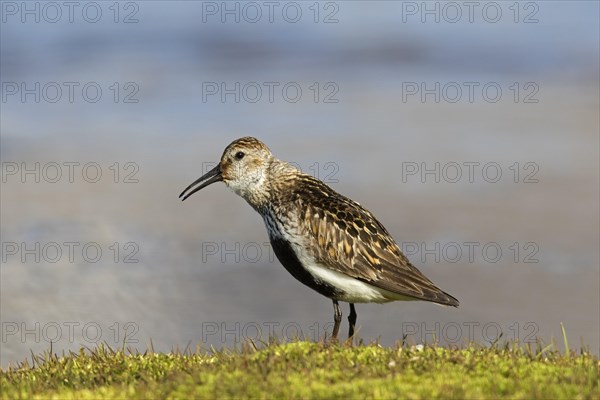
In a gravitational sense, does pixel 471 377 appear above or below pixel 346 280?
below

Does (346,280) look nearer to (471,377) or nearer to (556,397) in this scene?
(471,377)

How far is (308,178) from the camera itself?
14086 mm

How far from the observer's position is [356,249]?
43.1 feet

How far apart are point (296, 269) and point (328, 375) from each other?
368 centimetres

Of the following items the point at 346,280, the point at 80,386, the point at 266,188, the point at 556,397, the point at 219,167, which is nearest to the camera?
the point at 556,397

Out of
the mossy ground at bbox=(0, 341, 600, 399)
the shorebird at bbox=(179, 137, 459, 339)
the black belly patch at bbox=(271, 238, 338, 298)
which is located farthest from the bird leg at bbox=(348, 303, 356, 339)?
the mossy ground at bbox=(0, 341, 600, 399)

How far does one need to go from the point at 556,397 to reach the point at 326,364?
2.38 m

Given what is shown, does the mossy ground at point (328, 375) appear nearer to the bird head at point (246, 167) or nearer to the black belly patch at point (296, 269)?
the black belly patch at point (296, 269)

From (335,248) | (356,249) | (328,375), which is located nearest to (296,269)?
(335,248)

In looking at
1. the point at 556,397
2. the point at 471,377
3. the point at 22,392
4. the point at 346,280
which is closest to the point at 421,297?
the point at 346,280

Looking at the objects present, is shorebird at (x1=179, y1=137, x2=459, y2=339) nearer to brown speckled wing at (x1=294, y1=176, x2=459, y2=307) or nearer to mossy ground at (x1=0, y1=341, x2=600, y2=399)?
brown speckled wing at (x1=294, y1=176, x2=459, y2=307)

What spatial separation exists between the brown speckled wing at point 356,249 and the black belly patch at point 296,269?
0.27 m

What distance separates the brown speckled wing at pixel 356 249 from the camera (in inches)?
510

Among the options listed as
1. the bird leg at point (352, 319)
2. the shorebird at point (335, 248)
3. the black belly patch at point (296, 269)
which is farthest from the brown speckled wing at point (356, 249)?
the bird leg at point (352, 319)
